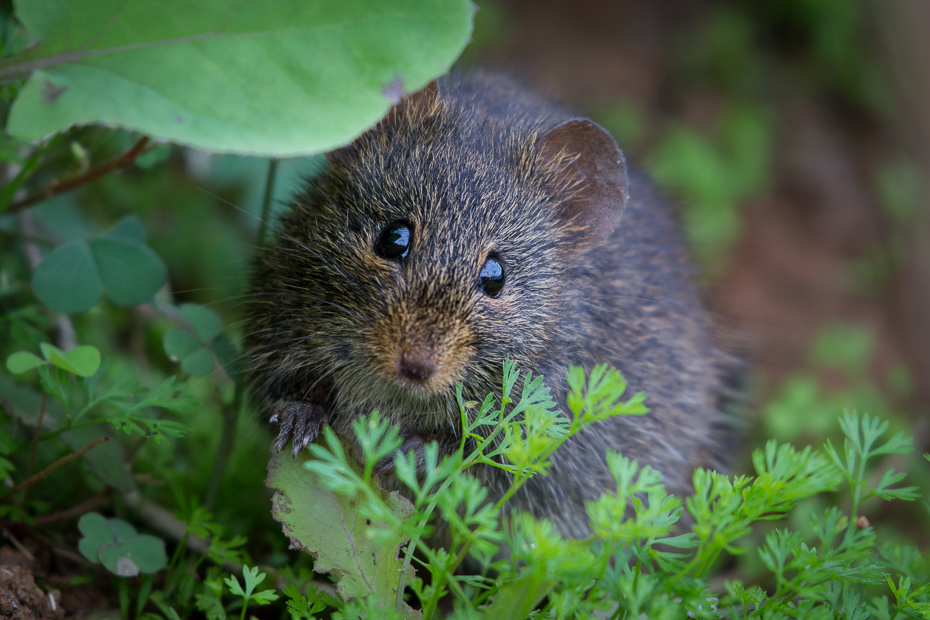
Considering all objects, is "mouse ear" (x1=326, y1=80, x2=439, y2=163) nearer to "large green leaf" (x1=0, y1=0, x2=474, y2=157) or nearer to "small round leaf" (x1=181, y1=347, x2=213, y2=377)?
"large green leaf" (x1=0, y1=0, x2=474, y2=157)

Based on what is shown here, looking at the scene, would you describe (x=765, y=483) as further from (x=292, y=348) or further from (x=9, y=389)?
(x=9, y=389)

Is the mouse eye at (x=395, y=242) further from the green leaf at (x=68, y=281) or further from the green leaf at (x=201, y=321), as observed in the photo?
the green leaf at (x=68, y=281)

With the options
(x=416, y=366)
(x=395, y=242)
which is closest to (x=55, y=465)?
(x=416, y=366)

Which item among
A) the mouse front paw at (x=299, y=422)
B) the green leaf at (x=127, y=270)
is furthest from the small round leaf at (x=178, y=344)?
the mouse front paw at (x=299, y=422)

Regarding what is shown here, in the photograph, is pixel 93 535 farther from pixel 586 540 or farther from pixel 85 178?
pixel 586 540

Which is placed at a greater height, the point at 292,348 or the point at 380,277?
the point at 380,277

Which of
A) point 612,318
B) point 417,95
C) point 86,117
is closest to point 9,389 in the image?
point 86,117

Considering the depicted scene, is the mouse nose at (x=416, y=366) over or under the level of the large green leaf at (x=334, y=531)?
over
